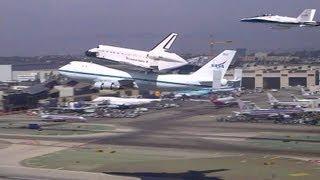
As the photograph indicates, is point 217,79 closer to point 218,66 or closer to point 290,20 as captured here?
point 218,66

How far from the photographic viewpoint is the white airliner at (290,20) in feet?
290

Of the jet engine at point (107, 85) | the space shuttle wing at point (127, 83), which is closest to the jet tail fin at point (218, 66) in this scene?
the space shuttle wing at point (127, 83)

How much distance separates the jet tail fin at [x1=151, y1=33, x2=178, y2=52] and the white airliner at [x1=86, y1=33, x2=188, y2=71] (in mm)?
360

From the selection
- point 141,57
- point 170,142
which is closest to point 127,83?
point 141,57

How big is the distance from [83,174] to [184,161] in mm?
10430

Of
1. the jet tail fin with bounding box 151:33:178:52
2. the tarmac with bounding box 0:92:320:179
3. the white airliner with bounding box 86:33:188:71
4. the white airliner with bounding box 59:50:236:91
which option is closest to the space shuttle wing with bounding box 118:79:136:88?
the white airliner with bounding box 59:50:236:91

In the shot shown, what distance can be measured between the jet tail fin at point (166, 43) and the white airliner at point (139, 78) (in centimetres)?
1075

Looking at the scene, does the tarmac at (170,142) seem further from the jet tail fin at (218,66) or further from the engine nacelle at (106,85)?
the engine nacelle at (106,85)

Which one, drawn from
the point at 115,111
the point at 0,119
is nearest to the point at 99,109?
the point at 115,111

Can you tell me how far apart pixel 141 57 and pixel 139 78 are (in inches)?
236

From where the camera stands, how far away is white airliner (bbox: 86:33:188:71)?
493 feet

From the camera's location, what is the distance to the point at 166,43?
16162 cm

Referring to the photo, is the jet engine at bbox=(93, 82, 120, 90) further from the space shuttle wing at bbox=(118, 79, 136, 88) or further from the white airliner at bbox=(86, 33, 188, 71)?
the white airliner at bbox=(86, 33, 188, 71)

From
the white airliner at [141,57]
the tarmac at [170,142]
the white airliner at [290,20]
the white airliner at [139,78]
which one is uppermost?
the white airliner at [290,20]
